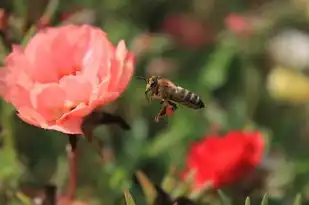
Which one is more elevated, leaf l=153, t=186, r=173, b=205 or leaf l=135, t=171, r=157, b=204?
leaf l=153, t=186, r=173, b=205

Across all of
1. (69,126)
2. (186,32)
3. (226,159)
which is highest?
(69,126)

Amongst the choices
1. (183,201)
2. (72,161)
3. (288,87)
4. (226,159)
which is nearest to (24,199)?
(72,161)

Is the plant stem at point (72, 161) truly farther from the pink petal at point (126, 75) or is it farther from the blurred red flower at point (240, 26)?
the blurred red flower at point (240, 26)

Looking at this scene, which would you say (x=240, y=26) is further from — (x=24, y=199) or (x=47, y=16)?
(x=24, y=199)

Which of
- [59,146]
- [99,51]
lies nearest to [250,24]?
[59,146]

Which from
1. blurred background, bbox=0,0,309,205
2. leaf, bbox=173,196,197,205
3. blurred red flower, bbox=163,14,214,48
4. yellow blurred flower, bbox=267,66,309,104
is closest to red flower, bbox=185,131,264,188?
blurred background, bbox=0,0,309,205

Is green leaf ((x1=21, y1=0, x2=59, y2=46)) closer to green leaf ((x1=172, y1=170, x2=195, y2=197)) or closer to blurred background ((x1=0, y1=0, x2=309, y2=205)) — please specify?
blurred background ((x1=0, y1=0, x2=309, y2=205))

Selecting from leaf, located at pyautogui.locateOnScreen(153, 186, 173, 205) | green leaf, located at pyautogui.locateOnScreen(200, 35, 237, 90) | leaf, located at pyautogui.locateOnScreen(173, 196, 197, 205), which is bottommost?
green leaf, located at pyautogui.locateOnScreen(200, 35, 237, 90)
